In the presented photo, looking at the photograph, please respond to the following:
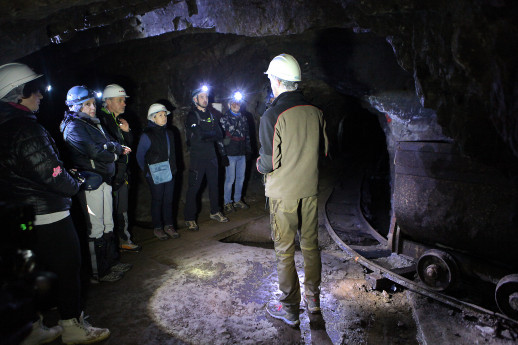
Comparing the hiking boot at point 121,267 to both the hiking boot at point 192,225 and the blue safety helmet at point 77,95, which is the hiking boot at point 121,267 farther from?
the blue safety helmet at point 77,95

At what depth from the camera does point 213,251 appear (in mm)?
4566

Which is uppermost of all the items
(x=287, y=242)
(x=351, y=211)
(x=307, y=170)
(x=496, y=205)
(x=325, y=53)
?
(x=325, y=53)

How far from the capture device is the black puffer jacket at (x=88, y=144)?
11.1 ft

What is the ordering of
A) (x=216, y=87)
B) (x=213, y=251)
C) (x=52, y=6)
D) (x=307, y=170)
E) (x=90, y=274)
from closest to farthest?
(x=307, y=170)
(x=52, y=6)
(x=90, y=274)
(x=213, y=251)
(x=216, y=87)

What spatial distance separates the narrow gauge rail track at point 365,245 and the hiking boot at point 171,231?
2.56 meters

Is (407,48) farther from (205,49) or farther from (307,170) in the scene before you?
(205,49)

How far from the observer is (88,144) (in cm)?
339

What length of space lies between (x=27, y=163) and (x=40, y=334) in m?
1.45

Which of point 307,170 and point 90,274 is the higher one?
point 307,170

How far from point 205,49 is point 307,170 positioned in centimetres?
499

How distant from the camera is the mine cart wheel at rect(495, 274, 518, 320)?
2492 mm

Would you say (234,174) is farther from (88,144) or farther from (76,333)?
(76,333)

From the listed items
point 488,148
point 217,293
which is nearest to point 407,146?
point 488,148

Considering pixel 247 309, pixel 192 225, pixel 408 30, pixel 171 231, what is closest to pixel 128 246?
pixel 171 231
